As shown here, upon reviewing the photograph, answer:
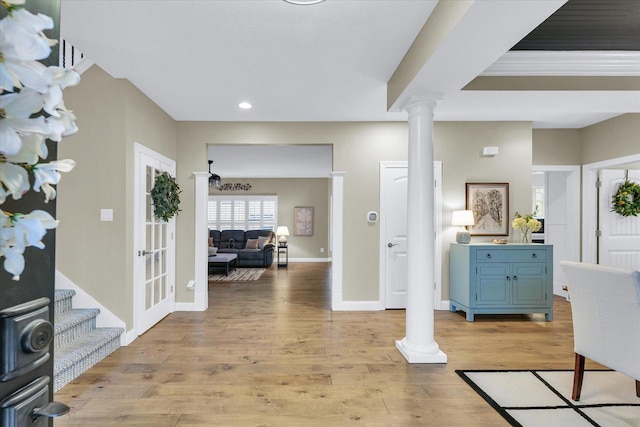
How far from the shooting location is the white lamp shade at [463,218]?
4.51m

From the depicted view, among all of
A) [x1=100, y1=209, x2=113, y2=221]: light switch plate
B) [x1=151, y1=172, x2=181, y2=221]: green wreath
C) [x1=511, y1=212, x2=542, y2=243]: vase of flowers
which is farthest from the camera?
[x1=511, y1=212, x2=542, y2=243]: vase of flowers

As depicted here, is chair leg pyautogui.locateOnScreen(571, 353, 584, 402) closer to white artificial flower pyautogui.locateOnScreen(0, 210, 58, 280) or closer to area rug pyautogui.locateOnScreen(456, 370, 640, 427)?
area rug pyautogui.locateOnScreen(456, 370, 640, 427)

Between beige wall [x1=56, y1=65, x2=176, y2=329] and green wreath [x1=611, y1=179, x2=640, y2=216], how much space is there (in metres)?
6.06

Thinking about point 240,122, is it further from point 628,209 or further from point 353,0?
point 628,209

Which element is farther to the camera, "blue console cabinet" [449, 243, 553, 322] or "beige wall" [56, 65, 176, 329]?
"blue console cabinet" [449, 243, 553, 322]

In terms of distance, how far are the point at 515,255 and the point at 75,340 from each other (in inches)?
179

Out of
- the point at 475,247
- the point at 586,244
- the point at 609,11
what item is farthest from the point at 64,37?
the point at 586,244

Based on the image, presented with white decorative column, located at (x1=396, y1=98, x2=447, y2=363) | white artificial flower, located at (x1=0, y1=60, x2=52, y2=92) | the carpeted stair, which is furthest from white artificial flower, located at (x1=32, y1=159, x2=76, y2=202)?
white decorative column, located at (x1=396, y1=98, x2=447, y2=363)

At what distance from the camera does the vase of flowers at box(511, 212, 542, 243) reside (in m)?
4.45

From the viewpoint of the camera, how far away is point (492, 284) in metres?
4.29

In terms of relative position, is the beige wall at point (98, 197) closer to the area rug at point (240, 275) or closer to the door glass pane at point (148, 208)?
the door glass pane at point (148, 208)

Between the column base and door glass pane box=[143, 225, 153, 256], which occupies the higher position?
door glass pane box=[143, 225, 153, 256]

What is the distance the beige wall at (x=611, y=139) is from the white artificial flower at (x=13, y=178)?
19.0ft

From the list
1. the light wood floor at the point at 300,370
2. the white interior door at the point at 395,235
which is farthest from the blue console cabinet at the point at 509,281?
the white interior door at the point at 395,235
